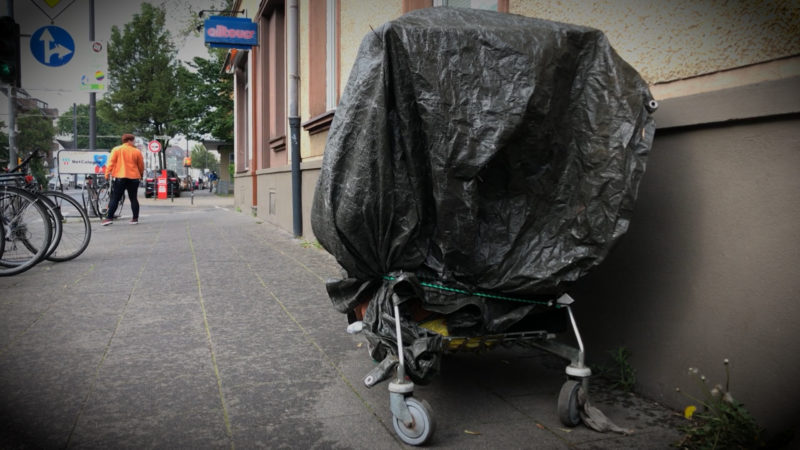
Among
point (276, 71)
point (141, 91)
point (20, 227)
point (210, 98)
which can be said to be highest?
point (141, 91)

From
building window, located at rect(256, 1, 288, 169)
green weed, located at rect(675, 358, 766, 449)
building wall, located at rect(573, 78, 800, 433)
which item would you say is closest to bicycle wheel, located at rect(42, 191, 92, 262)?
building window, located at rect(256, 1, 288, 169)

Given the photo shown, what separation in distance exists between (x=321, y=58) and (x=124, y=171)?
518 cm

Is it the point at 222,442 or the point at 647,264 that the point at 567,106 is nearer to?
the point at 647,264

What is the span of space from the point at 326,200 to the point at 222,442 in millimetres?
1051

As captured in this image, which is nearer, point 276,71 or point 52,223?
point 52,223

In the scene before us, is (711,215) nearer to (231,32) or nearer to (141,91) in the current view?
(231,32)

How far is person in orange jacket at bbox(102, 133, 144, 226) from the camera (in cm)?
1139

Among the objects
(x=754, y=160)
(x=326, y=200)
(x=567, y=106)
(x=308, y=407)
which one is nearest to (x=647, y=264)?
(x=754, y=160)

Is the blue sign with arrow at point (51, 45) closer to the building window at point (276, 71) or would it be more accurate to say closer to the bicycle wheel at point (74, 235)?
the bicycle wheel at point (74, 235)

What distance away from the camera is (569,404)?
7.97ft

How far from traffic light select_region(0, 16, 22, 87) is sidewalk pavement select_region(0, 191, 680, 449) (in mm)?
2027

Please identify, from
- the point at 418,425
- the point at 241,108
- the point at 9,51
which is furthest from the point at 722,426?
the point at 241,108

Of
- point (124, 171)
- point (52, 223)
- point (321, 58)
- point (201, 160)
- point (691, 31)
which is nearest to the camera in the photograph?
point (691, 31)

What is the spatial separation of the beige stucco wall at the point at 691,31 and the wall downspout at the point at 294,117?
607 centimetres
